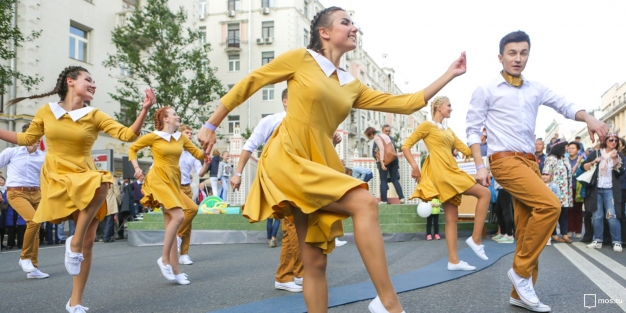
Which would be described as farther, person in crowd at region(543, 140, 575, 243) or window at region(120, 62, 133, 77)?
window at region(120, 62, 133, 77)

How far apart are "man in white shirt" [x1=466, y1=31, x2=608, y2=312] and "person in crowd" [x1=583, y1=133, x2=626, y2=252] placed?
6.27 m

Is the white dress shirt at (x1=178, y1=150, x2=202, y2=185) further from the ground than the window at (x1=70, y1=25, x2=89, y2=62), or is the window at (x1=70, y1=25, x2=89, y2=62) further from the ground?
the window at (x1=70, y1=25, x2=89, y2=62)

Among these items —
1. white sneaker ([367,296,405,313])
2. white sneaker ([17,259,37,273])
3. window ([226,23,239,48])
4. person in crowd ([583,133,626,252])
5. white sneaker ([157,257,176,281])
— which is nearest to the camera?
white sneaker ([367,296,405,313])

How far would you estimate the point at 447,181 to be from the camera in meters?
6.91

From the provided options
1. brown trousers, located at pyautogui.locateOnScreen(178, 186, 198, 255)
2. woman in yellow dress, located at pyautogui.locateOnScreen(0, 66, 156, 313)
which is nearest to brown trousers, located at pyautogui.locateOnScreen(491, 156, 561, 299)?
woman in yellow dress, located at pyautogui.locateOnScreen(0, 66, 156, 313)

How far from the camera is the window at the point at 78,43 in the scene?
89.4 feet

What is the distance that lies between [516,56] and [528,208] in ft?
4.18

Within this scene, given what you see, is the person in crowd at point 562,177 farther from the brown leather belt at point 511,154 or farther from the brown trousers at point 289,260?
the brown trousers at point 289,260

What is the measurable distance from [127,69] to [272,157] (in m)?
29.6

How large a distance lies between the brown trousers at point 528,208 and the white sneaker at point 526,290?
0.04m

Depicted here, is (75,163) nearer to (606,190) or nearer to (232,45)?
(606,190)

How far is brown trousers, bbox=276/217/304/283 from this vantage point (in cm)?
568

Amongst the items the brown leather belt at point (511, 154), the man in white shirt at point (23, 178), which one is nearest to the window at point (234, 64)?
the man in white shirt at point (23, 178)

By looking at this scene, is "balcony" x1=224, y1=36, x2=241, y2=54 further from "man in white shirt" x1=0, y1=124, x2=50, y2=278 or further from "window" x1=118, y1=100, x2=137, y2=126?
"man in white shirt" x1=0, y1=124, x2=50, y2=278
